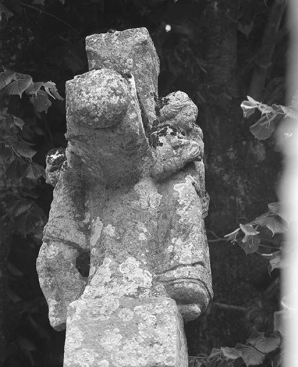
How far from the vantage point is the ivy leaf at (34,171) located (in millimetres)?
6488

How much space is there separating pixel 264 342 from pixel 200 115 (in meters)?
1.54

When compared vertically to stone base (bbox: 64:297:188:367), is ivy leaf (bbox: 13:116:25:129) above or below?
below

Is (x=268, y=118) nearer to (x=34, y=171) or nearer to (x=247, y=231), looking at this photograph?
(x=247, y=231)

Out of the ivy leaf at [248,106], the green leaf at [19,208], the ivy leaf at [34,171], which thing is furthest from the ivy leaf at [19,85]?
the ivy leaf at [248,106]

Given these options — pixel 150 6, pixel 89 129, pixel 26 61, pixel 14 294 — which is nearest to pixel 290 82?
pixel 150 6

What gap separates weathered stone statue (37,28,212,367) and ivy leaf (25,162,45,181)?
0.98 meters

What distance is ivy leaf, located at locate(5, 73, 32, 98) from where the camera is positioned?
6324mm

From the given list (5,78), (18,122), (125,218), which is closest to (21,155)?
(18,122)

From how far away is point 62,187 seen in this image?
5.39 meters

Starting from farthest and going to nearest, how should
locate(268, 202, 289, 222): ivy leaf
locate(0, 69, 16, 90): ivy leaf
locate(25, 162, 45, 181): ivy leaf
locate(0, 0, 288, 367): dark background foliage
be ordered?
locate(0, 0, 288, 367): dark background foliage < locate(25, 162, 45, 181): ivy leaf < locate(0, 69, 16, 90): ivy leaf < locate(268, 202, 289, 222): ivy leaf

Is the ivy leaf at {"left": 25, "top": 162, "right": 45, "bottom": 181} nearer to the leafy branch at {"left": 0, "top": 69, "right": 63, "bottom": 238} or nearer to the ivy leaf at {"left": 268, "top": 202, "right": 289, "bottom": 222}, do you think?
the leafy branch at {"left": 0, "top": 69, "right": 63, "bottom": 238}

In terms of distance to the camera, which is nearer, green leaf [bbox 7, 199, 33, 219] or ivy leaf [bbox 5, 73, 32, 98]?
ivy leaf [bbox 5, 73, 32, 98]

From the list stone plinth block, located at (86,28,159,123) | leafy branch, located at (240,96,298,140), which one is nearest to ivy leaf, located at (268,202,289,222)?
leafy branch, located at (240,96,298,140)

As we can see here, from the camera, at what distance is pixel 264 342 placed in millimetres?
6285
